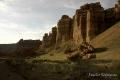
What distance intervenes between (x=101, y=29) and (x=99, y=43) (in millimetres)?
10875

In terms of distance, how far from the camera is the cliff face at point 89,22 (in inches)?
3007

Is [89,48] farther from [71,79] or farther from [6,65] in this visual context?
[6,65]

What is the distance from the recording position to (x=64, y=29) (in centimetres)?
9869

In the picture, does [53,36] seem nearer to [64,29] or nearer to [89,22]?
[64,29]

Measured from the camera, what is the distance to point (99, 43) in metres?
66.1

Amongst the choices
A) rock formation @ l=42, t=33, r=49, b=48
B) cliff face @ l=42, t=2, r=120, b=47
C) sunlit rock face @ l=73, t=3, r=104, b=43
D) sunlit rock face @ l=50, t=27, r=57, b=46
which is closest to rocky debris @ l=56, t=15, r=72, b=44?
cliff face @ l=42, t=2, r=120, b=47

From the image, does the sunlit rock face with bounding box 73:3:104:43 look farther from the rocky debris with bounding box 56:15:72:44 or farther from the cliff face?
the rocky debris with bounding box 56:15:72:44

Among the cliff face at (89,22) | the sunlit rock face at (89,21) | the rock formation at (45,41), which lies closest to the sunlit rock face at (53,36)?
the rock formation at (45,41)

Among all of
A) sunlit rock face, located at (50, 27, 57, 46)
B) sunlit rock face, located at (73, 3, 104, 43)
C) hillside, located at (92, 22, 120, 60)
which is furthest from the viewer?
sunlit rock face, located at (50, 27, 57, 46)

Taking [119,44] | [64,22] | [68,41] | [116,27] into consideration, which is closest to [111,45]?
[119,44]

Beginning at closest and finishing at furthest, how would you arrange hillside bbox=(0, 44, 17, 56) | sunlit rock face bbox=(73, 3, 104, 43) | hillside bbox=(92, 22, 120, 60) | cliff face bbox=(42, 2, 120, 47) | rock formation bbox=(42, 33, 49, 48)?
hillside bbox=(92, 22, 120, 60), sunlit rock face bbox=(73, 3, 104, 43), cliff face bbox=(42, 2, 120, 47), hillside bbox=(0, 44, 17, 56), rock formation bbox=(42, 33, 49, 48)

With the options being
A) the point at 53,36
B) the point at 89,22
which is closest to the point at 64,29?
the point at 53,36

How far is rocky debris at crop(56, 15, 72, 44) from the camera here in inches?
3794

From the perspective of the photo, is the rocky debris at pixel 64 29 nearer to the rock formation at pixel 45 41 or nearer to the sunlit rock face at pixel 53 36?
the sunlit rock face at pixel 53 36
